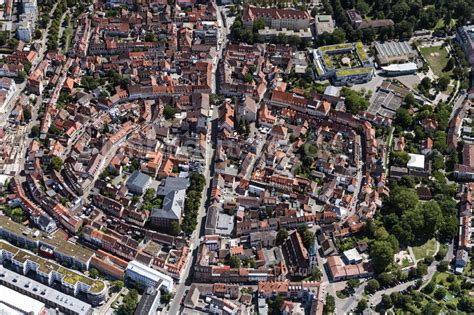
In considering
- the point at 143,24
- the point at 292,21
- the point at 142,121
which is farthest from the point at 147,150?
the point at 292,21

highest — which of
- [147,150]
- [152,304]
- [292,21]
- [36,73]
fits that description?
[292,21]

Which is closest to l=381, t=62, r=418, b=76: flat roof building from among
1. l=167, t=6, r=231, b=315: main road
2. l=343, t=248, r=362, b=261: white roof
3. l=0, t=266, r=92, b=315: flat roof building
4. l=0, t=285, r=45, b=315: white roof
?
l=167, t=6, r=231, b=315: main road

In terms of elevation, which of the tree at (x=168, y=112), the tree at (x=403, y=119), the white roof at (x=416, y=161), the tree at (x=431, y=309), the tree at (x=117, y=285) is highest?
the tree at (x=403, y=119)

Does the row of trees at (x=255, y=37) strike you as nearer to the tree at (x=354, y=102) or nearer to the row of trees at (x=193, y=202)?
the tree at (x=354, y=102)

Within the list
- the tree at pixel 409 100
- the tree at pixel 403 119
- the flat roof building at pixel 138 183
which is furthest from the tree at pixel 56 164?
the tree at pixel 409 100

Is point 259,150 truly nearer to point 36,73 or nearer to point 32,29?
point 36,73

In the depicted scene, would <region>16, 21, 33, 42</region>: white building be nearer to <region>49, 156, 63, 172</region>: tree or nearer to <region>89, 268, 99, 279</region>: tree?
<region>49, 156, 63, 172</region>: tree
